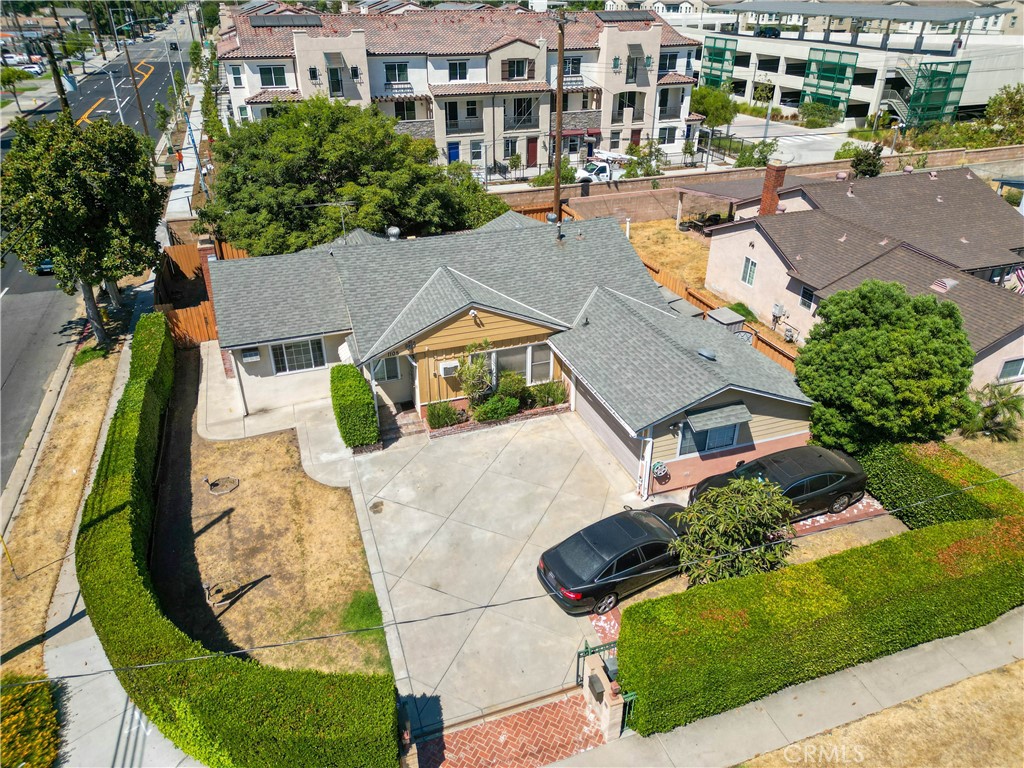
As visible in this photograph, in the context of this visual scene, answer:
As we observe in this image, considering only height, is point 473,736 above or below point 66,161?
below

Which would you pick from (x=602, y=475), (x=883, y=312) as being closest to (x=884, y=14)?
(x=883, y=312)

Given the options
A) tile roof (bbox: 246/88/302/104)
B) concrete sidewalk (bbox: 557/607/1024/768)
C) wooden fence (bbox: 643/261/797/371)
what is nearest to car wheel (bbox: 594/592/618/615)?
concrete sidewalk (bbox: 557/607/1024/768)

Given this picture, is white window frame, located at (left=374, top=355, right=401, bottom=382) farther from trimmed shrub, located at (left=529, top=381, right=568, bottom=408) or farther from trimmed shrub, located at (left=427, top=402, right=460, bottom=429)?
trimmed shrub, located at (left=529, top=381, right=568, bottom=408)

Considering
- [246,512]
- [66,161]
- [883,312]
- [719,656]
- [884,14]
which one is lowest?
[246,512]

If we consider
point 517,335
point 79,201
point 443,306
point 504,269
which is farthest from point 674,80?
point 79,201

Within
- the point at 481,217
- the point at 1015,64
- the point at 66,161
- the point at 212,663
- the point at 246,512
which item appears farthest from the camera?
the point at 1015,64

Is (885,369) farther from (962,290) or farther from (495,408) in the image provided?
(495,408)

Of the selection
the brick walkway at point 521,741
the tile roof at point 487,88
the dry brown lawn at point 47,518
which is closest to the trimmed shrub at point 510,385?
the brick walkway at point 521,741

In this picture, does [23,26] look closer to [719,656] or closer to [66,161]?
[66,161]
